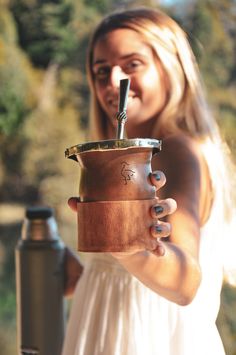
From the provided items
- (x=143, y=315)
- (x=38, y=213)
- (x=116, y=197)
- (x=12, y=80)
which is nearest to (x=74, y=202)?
(x=116, y=197)

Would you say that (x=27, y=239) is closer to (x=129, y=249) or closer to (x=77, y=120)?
(x=129, y=249)

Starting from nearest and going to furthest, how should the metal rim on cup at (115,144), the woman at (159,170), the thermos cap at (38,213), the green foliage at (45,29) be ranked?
the metal rim on cup at (115,144), the woman at (159,170), the thermos cap at (38,213), the green foliage at (45,29)

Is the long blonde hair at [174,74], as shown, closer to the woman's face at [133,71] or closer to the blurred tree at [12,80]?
the woman's face at [133,71]

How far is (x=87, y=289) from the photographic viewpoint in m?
0.86

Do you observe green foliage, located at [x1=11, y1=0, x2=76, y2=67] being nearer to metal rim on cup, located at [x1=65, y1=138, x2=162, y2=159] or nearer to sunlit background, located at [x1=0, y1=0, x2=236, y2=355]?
sunlit background, located at [x1=0, y1=0, x2=236, y2=355]

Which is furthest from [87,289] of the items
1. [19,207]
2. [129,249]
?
[19,207]

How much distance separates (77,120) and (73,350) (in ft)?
7.41

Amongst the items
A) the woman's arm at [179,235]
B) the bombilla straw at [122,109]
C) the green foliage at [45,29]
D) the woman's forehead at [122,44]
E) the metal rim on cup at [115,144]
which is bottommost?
the woman's arm at [179,235]

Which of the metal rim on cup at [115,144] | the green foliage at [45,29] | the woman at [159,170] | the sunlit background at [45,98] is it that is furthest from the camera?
the green foliage at [45,29]

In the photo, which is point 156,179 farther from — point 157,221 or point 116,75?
point 116,75

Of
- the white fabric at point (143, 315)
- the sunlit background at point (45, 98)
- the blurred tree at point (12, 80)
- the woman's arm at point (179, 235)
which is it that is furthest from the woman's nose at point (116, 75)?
the blurred tree at point (12, 80)

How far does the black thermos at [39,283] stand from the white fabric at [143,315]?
12 cm

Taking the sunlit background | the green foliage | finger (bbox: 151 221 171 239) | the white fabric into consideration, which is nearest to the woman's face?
the white fabric

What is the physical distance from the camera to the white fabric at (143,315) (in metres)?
0.79
